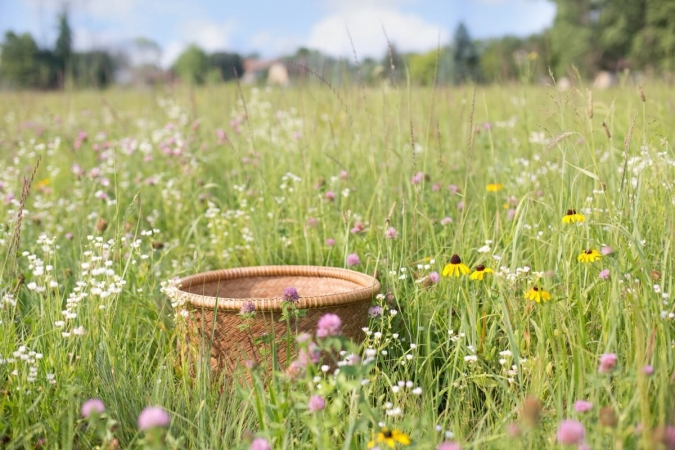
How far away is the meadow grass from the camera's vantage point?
152cm

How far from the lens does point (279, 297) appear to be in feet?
6.69

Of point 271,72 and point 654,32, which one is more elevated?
point 654,32

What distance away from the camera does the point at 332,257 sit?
283 cm

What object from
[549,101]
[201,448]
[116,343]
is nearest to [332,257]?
[116,343]

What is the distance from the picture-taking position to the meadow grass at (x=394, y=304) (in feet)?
4.99

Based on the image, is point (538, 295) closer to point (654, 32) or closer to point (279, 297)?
point (279, 297)

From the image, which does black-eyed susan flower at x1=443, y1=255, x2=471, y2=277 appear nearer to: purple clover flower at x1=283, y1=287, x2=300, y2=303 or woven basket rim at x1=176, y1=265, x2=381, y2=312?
woven basket rim at x1=176, y1=265, x2=381, y2=312

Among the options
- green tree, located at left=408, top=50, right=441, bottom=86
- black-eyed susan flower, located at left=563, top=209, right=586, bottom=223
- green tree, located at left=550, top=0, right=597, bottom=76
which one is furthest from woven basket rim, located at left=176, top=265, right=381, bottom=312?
green tree, located at left=550, top=0, right=597, bottom=76

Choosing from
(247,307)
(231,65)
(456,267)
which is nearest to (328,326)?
(247,307)

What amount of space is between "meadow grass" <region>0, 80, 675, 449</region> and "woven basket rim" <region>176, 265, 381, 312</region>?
0.28ft

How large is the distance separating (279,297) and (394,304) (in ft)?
1.47

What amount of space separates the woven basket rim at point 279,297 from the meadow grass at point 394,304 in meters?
0.09

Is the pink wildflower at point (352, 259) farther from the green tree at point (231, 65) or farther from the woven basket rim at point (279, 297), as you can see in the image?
the green tree at point (231, 65)

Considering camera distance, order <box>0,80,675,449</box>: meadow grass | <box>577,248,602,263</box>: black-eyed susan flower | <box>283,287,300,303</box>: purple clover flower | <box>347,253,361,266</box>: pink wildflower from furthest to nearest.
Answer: <box>347,253,361,266</box>: pink wildflower
<box>577,248,602,263</box>: black-eyed susan flower
<box>283,287,300,303</box>: purple clover flower
<box>0,80,675,449</box>: meadow grass
